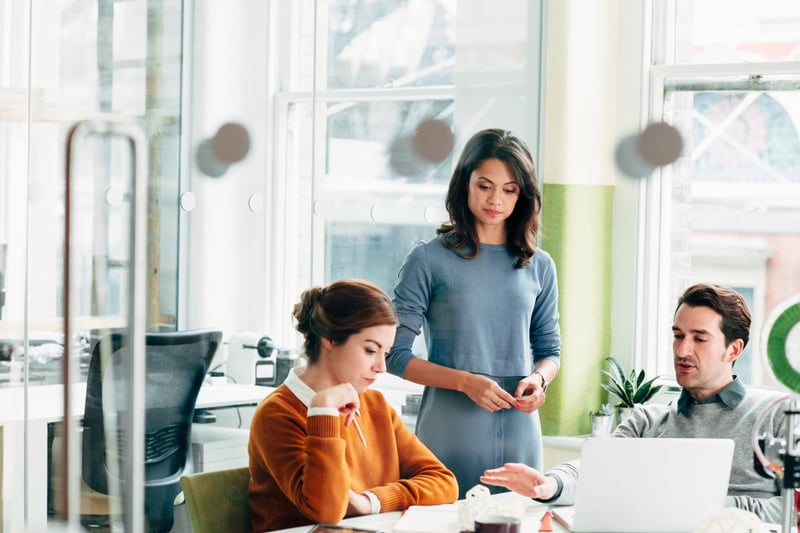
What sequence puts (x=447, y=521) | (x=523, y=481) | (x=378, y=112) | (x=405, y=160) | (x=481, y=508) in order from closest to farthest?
(x=481, y=508) < (x=447, y=521) < (x=523, y=481) < (x=378, y=112) < (x=405, y=160)

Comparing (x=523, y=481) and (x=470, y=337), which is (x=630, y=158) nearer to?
(x=470, y=337)

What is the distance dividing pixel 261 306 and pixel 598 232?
175 centimetres

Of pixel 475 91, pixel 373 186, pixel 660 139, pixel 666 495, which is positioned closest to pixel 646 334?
pixel 660 139

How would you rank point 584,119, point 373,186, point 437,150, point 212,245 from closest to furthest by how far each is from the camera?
point 212,245, point 373,186, point 437,150, point 584,119

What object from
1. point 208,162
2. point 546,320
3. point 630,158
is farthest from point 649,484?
point 630,158

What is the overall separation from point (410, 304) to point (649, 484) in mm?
991

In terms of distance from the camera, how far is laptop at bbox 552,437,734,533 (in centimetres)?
196

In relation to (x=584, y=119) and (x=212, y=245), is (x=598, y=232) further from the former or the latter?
(x=212, y=245)

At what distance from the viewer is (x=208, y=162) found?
8.43 feet

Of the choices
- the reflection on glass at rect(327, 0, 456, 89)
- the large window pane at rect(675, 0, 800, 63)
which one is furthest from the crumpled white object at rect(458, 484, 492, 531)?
the large window pane at rect(675, 0, 800, 63)

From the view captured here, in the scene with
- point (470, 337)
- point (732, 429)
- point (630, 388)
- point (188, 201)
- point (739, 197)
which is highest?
point (739, 197)

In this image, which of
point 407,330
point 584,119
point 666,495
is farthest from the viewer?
point 584,119

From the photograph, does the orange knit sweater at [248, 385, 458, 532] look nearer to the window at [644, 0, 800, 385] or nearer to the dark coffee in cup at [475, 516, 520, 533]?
the dark coffee in cup at [475, 516, 520, 533]

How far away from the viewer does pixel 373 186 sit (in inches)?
129
